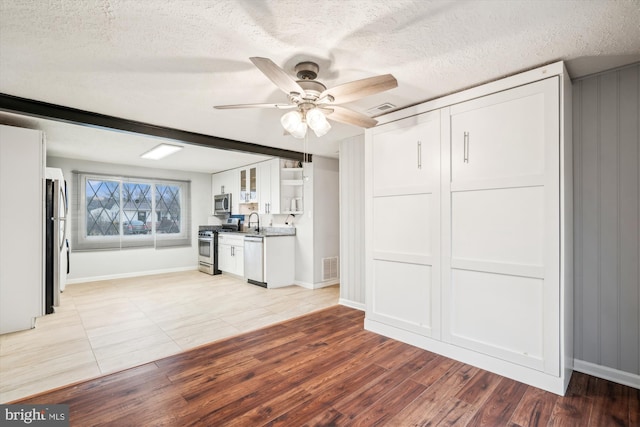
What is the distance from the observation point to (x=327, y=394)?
212 centimetres

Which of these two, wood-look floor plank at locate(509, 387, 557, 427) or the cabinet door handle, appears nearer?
wood-look floor plank at locate(509, 387, 557, 427)

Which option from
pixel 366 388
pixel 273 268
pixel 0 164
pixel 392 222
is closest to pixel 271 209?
pixel 273 268

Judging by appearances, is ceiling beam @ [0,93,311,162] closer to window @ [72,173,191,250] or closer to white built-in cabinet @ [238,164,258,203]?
white built-in cabinet @ [238,164,258,203]

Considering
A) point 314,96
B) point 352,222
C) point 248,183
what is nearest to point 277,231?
point 248,183

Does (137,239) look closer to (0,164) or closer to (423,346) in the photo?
(0,164)

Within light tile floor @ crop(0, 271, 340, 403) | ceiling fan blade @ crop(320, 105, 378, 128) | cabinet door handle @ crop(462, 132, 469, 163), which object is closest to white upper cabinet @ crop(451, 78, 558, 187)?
cabinet door handle @ crop(462, 132, 469, 163)

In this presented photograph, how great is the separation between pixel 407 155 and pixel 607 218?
5.21 ft

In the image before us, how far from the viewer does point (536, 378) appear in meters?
2.18

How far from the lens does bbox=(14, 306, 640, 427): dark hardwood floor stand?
186 cm

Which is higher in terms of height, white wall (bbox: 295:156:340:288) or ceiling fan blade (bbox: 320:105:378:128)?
ceiling fan blade (bbox: 320:105:378:128)

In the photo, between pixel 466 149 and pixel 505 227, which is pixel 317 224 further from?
pixel 505 227

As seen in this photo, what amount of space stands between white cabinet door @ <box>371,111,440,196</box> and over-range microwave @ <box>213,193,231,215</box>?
4.38 meters

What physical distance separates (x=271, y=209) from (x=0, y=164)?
3.45 metres

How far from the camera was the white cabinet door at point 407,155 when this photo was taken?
2770 millimetres
